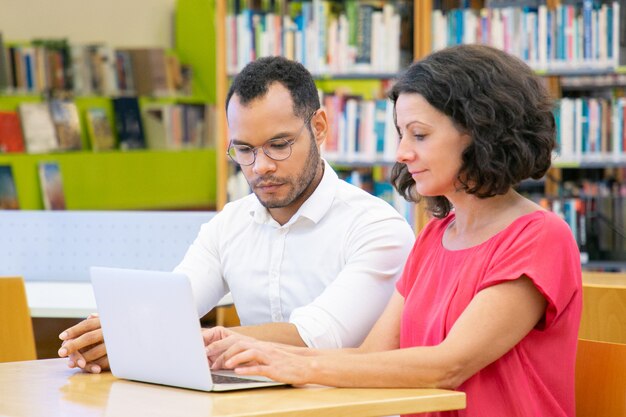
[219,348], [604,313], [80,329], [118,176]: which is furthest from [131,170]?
[219,348]

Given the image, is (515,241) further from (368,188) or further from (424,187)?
(368,188)

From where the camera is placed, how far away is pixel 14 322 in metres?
2.83

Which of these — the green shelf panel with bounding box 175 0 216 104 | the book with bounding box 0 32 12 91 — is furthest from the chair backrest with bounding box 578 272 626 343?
the green shelf panel with bounding box 175 0 216 104

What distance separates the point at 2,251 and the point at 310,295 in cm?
192

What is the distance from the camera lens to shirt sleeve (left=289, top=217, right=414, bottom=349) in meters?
2.09

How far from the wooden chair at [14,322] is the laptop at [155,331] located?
1121mm

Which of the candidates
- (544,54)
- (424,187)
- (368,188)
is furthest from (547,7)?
(424,187)

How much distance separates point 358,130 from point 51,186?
2229 millimetres

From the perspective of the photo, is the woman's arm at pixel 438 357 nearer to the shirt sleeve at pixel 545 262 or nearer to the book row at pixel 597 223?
the shirt sleeve at pixel 545 262

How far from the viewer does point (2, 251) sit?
3.86 metres

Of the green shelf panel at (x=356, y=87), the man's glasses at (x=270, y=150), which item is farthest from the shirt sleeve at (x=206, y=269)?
the green shelf panel at (x=356, y=87)

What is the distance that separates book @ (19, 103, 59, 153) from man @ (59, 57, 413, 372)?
4.10m

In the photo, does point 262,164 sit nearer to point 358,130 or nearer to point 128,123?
point 358,130

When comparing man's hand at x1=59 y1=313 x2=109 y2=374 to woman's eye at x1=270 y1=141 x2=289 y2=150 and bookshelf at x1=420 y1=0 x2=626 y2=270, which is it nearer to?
woman's eye at x1=270 y1=141 x2=289 y2=150
